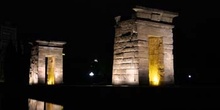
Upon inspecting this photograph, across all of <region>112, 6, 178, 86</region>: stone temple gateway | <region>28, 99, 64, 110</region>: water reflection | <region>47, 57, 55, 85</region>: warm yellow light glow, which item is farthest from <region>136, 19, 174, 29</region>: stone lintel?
<region>47, 57, 55, 85</region>: warm yellow light glow

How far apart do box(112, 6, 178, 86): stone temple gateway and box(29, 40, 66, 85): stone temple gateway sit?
365 inches

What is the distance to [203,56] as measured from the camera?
83.4ft

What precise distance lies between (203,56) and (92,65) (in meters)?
19.7

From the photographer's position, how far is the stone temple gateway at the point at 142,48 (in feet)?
42.8

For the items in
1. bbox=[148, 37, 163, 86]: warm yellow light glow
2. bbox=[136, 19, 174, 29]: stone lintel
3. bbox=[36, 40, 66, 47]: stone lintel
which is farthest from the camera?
bbox=[36, 40, 66, 47]: stone lintel

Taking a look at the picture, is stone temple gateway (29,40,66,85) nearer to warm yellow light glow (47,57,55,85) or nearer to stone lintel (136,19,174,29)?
warm yellow light glow (47,57,55,85)

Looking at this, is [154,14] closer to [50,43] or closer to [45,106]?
[45,106]

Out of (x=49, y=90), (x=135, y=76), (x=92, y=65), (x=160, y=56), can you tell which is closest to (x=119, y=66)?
(x=135, y=76)

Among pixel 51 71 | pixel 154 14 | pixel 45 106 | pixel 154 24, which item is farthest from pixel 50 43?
pixel 154 14

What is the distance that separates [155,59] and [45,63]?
10183 mm

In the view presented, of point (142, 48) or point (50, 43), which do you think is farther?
point (50, 43)

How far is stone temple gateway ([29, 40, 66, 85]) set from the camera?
2195cm

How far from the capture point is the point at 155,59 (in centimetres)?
1503

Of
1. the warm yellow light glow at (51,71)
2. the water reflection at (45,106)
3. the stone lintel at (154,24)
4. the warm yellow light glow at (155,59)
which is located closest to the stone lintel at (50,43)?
the warm yellow light glow at (51,71)
